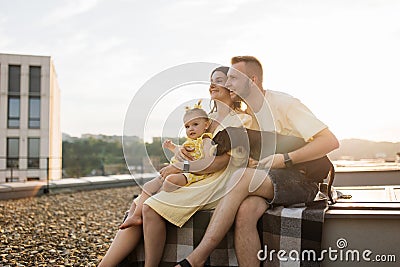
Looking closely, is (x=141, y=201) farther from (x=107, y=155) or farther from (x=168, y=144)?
Result: (x=107, y=155)

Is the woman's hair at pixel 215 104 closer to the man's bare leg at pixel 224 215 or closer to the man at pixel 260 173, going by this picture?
the man at pixel 260 173

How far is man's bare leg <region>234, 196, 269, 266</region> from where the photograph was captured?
2.24 meters

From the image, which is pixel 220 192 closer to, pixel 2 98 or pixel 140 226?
pixel 140 226

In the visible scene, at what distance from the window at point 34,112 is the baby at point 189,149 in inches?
844

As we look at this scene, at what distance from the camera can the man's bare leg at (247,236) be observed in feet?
7.34

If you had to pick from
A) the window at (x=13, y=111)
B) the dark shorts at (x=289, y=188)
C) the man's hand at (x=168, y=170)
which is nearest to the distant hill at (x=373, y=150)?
the dark shorts at (x=289, y=188)

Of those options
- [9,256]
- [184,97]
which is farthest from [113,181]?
[184,97]

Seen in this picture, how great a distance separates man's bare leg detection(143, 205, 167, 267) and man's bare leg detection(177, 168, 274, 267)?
234 mm

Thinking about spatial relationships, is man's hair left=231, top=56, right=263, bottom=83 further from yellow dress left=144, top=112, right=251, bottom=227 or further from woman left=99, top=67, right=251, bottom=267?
yellow dress left=144, top=112, right=251, bottom=227

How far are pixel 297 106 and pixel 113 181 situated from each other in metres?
11.2

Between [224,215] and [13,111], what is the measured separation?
22105 mm

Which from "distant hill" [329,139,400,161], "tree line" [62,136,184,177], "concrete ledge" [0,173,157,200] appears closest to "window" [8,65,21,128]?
"tree line" [62,136,184,177]

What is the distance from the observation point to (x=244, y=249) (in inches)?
88.1

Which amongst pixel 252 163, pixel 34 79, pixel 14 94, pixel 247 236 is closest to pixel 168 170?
pixel 252 163
